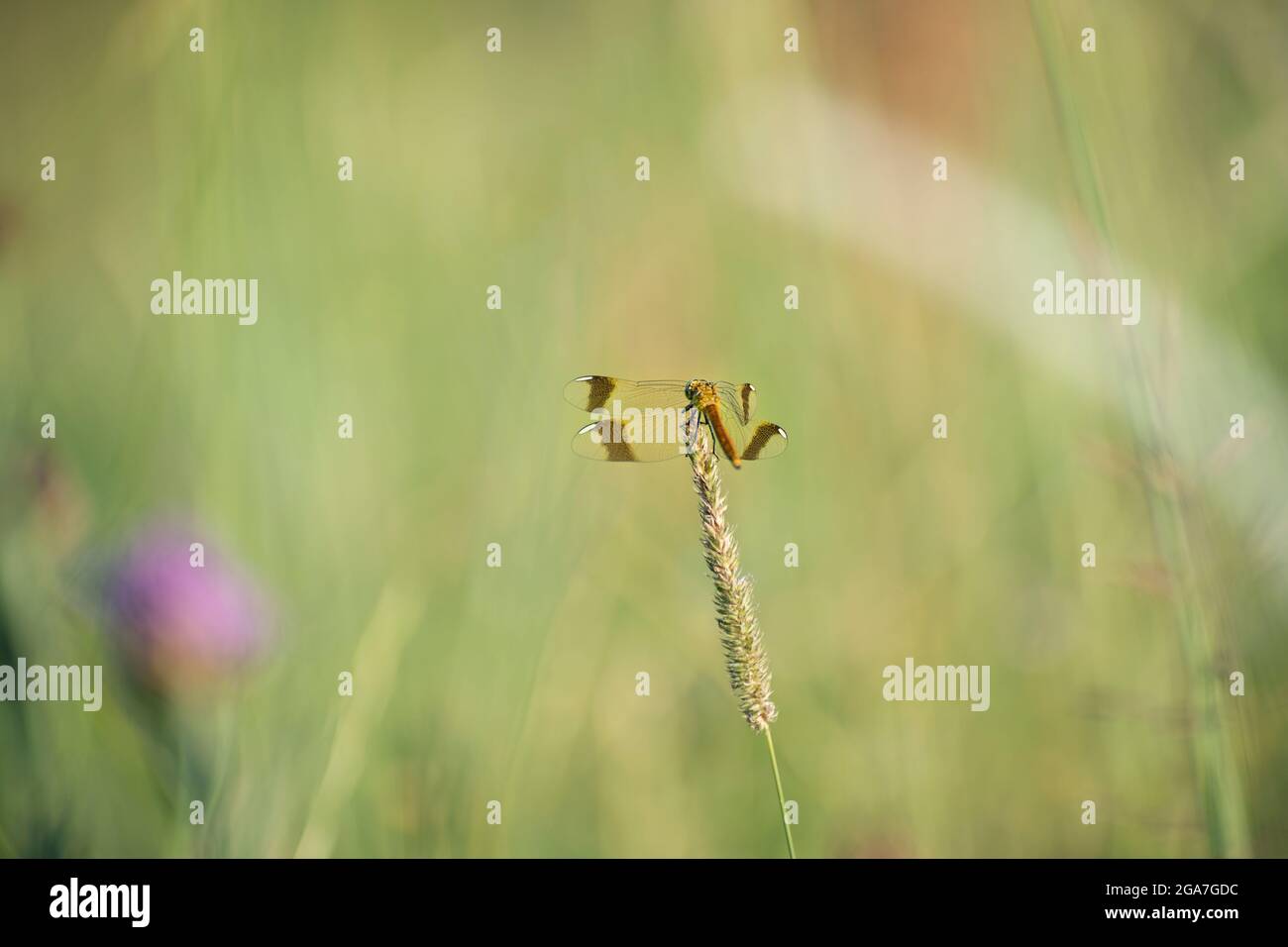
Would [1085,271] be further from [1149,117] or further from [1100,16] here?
[1100,16]

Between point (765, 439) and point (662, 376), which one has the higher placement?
point (662, 376)

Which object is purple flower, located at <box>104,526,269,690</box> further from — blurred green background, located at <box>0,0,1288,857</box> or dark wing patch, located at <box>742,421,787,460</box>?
dark wing patch, located at <box>742,421,787,460</box>

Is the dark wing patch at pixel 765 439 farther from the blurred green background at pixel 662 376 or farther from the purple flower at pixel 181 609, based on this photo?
the purple flower at pixel 181 609

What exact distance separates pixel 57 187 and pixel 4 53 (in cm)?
42

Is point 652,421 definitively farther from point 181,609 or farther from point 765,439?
point 181,609

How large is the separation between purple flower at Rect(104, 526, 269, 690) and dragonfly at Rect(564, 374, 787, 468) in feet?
2.97

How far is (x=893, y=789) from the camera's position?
6.63ft

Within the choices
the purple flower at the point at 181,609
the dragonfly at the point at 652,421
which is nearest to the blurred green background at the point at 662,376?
the purple flower at the point at 181,609

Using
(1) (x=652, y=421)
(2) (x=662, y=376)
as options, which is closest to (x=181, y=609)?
(1) (x=652, y=421)

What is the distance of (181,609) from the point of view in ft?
6.16

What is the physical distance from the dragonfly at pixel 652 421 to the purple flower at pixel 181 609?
90 centimetres

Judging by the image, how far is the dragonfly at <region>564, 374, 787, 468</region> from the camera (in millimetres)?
1858

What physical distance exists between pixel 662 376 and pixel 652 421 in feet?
1.24

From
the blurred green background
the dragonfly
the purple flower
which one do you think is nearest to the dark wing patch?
the dragonfly
